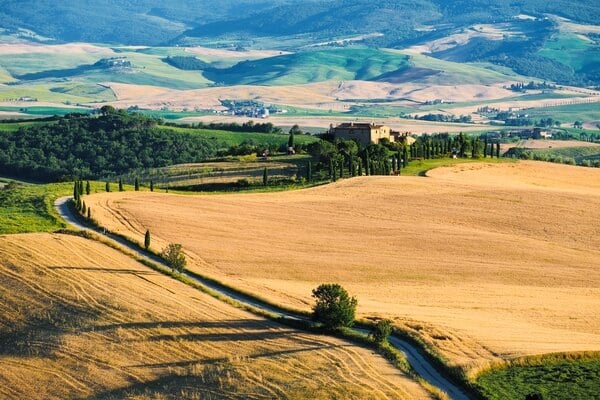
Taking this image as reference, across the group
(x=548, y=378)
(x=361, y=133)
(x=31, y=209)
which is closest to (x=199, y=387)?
(x=548, y=378)

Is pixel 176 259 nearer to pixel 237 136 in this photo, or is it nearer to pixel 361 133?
pixel 361 133

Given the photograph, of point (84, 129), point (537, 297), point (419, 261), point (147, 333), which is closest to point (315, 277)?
point (419, 261)

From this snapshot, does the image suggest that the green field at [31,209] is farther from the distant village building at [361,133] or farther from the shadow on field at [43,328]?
the distant village building at [361,133]

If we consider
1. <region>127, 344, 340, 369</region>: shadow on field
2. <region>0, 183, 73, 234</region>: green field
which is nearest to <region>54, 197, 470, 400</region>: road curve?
<region>0, 183, 73, 234</region>: green field

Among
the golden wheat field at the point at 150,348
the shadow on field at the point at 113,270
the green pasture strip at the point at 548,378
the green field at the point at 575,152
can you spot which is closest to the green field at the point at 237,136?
the green field at the point at 575,152

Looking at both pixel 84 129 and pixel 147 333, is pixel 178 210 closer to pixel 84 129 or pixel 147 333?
pixel 147 333

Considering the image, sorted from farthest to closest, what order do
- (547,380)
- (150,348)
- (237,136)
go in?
1. (237,136)
2. (150,348)
3. (547,380)

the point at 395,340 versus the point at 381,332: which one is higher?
the point at 381,332
